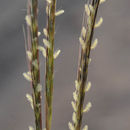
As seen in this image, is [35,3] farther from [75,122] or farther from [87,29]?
[75,122]

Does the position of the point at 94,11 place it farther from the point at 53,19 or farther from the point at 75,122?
the point at 75,122

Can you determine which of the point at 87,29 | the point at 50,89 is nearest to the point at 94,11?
the point at 87,29

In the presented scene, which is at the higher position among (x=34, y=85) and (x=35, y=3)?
(x=35, y=3)

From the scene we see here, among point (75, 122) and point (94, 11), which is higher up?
point (94, 11)

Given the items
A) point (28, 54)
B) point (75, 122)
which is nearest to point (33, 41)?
point (28, 54)
